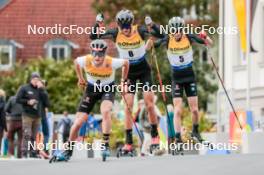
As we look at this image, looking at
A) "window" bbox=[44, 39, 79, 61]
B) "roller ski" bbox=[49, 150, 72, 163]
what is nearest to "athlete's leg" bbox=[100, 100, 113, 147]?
"roller ski" bbox=[49, 150, 72, 163]

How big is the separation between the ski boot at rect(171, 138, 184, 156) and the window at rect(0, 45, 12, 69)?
45.5m

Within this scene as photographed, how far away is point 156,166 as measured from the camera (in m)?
19.0

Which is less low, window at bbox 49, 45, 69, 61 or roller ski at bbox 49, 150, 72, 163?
window at bbox 49, 45, 69, 61

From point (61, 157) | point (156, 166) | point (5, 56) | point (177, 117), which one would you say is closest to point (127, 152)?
point (177, 117)

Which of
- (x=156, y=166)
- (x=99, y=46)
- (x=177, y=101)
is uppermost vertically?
(x=99, y=46)

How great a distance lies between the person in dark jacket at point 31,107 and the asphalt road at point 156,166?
7.57 m

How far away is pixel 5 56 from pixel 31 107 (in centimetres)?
4405

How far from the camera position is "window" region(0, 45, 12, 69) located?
2779 inches

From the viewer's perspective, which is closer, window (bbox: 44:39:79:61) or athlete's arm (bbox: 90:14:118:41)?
athlete's arm (bbox: 90:14:118:41)

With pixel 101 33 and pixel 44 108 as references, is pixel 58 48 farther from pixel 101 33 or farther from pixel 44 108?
pixel 101 33

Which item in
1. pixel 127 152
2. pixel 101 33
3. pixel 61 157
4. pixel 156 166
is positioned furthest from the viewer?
pixel 127 152

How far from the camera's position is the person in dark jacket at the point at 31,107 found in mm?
28859

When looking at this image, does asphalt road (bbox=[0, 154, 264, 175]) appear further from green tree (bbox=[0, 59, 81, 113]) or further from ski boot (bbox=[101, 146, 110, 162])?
green tree (bbox=[0, 59, 81, 113])

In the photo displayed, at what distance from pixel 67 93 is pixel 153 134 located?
4050 centimetres
